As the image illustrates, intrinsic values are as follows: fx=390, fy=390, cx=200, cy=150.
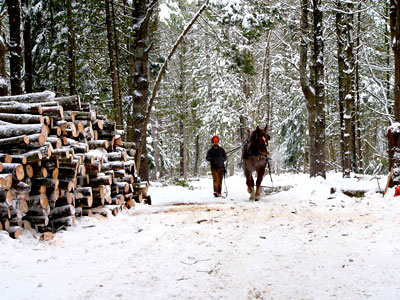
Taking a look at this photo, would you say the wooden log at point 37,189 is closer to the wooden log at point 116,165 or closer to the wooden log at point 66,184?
the wooden log at point 66,184

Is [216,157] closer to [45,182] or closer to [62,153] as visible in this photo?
[62,153]


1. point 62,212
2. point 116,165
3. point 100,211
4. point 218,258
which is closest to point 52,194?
point 62,212

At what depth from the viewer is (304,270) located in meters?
4.45

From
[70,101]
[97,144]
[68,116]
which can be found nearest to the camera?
[68,116]

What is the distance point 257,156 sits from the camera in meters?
12.4

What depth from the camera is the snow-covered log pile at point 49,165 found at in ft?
20.0

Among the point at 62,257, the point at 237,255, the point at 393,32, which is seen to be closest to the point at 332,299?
the point at 237,255

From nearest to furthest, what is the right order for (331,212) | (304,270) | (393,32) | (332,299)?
(332,299), (304,270), (331,212), (393,32)

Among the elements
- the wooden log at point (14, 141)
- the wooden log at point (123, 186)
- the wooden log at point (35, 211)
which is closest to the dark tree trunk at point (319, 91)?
the wooden log at point (123, 186)

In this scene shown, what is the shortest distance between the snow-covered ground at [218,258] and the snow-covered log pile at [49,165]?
41 centimetres

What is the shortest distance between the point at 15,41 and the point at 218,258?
8525mm

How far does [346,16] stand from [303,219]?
1265cm

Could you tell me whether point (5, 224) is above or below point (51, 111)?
below

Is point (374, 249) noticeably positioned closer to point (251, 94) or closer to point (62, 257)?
point (62, 257)
